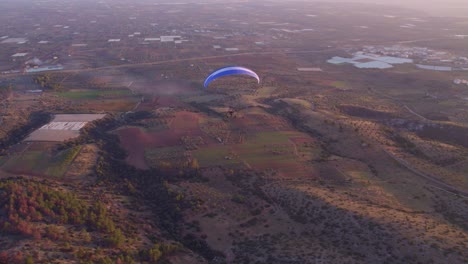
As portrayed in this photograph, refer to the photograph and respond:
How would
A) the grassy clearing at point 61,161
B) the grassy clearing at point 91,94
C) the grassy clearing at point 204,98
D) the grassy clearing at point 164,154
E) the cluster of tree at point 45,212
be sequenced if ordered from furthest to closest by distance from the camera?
the grassy clearing at point 91,94, the grassy clearing at point 204,98, the grassy clearing at point 164,154, the grassy clearing at point 61,161, the cluster of tree at point 45,212

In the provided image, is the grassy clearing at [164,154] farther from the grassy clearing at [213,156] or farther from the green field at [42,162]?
the green field at [42,162]

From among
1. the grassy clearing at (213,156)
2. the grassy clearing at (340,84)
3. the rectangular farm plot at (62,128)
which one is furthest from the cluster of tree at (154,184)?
the grassy clearing at (340,84)

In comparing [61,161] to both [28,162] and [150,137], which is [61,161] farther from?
[150,137]

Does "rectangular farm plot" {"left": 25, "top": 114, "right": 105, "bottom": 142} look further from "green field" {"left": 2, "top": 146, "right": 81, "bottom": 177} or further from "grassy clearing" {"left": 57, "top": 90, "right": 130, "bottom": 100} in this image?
"grassy clearing" {"left": 57, "top": 90, "right": 130, "bottom": 100}

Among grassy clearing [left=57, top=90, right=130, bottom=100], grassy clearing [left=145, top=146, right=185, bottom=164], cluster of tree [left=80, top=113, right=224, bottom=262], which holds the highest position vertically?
grassy clearing [left=57, top=90, right=130, bottom=100]

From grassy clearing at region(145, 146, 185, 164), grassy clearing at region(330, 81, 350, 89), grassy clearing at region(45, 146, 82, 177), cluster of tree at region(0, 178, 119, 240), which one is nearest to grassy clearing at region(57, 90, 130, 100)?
grassy clearing at region(45, 146, 82, 177)

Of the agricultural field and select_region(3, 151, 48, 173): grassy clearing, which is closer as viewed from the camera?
the agricultural field

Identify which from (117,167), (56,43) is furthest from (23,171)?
(56,43)

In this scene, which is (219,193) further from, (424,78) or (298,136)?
(424,78)
